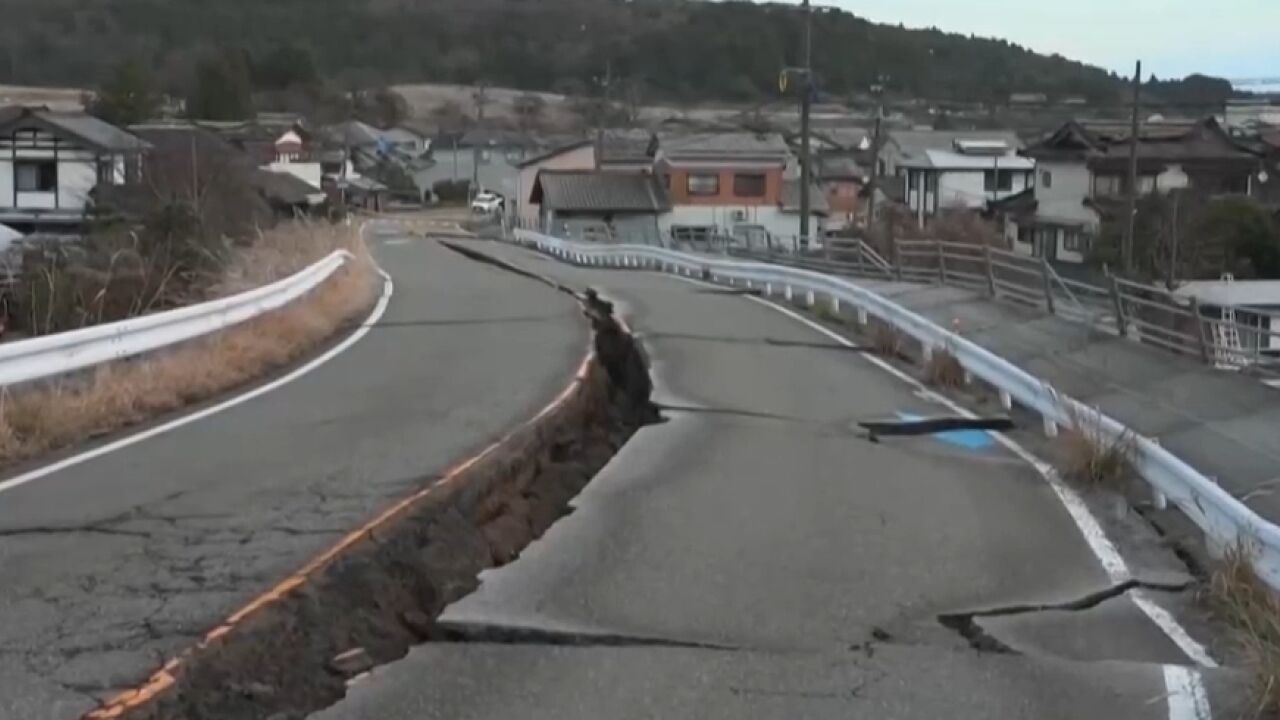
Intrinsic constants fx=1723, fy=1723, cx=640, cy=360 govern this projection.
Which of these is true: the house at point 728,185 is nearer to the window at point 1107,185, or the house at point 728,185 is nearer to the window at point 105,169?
the window at point 1107,185

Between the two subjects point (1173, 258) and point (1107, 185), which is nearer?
point (1173, 258)

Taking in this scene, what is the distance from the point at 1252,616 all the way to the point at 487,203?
11011 centimetres

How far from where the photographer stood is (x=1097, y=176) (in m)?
57.2

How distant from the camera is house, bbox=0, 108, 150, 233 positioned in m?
57.1

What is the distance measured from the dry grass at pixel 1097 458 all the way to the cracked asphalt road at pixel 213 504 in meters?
4.27

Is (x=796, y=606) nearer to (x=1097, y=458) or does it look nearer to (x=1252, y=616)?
(x=1252, y=616)

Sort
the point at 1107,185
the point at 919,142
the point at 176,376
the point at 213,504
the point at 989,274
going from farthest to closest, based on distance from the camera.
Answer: the point at 919,142
the point at 1107,185
the point at 989,274
the point at 176,376
the point at 213,504

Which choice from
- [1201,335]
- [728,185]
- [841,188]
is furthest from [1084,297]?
[841,188]

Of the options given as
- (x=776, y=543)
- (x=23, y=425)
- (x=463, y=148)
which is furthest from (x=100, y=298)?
(x=463, y=148)

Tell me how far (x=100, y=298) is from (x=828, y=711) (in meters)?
14.7

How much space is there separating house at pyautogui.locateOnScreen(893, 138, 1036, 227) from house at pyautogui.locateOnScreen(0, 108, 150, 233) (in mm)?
34754

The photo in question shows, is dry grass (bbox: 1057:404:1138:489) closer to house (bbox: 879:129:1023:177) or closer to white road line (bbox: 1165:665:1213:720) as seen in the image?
white road line (bbox: 1165:665:1213:720)

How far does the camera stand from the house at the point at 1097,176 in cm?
5378

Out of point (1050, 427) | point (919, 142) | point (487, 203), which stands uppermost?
point (919, 142)
